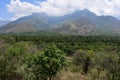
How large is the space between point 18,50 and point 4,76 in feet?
38.3

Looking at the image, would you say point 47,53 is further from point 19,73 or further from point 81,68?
point 81,68

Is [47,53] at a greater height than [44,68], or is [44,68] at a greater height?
[47,53]

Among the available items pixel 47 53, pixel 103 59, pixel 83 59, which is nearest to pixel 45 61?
pixel 47 53

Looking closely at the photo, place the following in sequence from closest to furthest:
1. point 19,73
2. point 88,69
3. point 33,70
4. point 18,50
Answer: point 19,73 < point 33,70 < point 18,50 < point 88,69

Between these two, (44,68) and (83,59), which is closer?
(44,68)

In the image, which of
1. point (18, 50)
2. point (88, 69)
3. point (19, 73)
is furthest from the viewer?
point (88, 69)

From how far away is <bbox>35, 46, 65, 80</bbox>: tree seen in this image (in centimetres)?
3375

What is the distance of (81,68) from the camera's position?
170ft

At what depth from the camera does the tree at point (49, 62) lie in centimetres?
3375

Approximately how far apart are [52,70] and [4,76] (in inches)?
257

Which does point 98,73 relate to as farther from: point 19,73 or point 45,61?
point 19,73

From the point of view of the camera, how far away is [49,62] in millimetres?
34094

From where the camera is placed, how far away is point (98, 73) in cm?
4650

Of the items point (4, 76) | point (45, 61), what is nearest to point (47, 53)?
point (45, 61)
